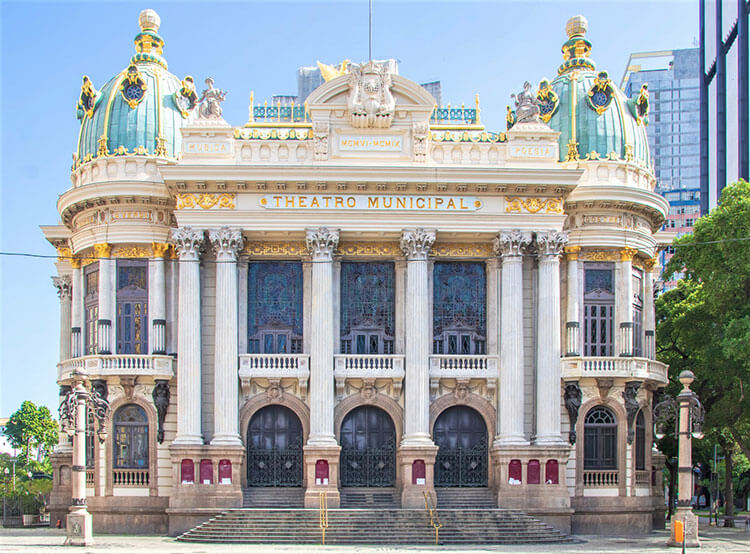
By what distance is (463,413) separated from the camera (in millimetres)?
47844

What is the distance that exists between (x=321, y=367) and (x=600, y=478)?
13.3 meters

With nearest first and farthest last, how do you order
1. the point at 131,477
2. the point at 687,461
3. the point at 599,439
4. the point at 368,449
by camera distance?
the point at 687,461 < the point at 131,477 < the point at 368,449 < the point at 599,439

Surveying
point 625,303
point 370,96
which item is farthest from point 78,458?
point 625,303

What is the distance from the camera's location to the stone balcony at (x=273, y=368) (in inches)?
1831

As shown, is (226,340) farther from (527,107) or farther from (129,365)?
(527,107)

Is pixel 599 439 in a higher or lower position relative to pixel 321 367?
lower

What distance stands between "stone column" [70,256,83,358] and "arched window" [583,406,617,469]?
23015 millimetres

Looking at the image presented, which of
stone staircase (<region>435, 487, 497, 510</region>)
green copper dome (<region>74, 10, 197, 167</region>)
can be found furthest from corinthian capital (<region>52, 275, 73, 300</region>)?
stone staircase (<region>435, 487, 497, 510</region>)

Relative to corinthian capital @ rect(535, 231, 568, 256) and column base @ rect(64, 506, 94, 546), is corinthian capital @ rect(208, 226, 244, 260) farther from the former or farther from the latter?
corinthian capital @ rect(535, 231, 568, 256)

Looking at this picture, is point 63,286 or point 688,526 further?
point 63,286

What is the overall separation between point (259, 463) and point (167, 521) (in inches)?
179

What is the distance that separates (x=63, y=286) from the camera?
5453cm

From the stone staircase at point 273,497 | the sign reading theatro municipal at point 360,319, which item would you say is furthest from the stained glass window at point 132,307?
the stone staircase at point 273,497

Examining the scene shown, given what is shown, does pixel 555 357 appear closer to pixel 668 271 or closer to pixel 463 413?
pixel 463 413
